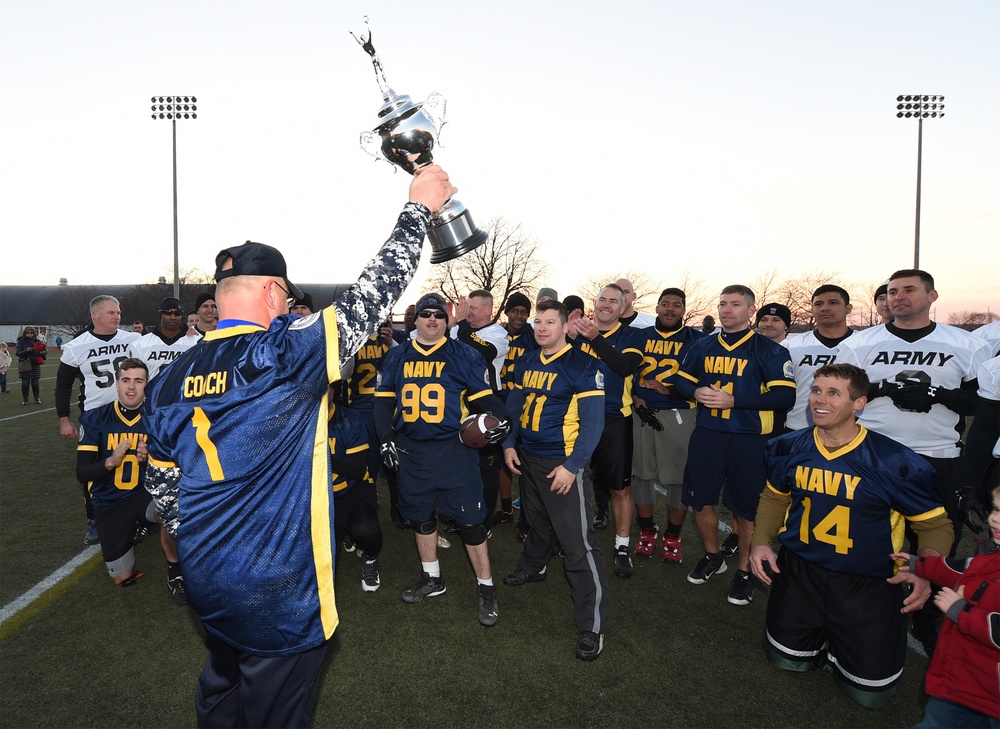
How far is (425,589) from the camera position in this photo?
4457mm

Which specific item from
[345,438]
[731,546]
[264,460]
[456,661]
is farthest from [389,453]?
[731,546]

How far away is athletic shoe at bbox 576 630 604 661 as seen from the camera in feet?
11.8

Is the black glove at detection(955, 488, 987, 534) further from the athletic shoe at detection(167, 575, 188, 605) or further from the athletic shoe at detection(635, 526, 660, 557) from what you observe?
the athletic shoe at detection(167, 575, 188, 605)

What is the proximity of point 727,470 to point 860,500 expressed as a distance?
145 cm

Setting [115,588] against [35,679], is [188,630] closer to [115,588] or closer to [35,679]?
[35,679]

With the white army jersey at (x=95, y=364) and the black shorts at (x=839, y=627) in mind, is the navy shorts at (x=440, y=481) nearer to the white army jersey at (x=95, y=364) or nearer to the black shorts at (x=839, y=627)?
the black shorts at (x=839, y=627)

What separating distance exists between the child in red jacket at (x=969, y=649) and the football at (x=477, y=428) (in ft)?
8.48

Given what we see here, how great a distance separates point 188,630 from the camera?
395 cm

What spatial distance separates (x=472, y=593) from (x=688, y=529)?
2788mm

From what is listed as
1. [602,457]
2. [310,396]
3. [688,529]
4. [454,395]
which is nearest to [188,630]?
[454,395]

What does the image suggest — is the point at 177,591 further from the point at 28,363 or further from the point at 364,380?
the point at 28,363

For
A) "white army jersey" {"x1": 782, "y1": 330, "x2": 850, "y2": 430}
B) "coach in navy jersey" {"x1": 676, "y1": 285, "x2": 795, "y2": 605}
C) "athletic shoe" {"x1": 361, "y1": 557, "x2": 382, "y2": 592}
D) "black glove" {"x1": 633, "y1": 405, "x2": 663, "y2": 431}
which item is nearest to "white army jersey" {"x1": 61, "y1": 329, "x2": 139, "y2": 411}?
"athletic shoe" {"x1": 361, "y1": 557, "x2": 382, "y2": 592}

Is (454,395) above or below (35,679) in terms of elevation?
above

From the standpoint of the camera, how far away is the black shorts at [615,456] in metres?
5.19
